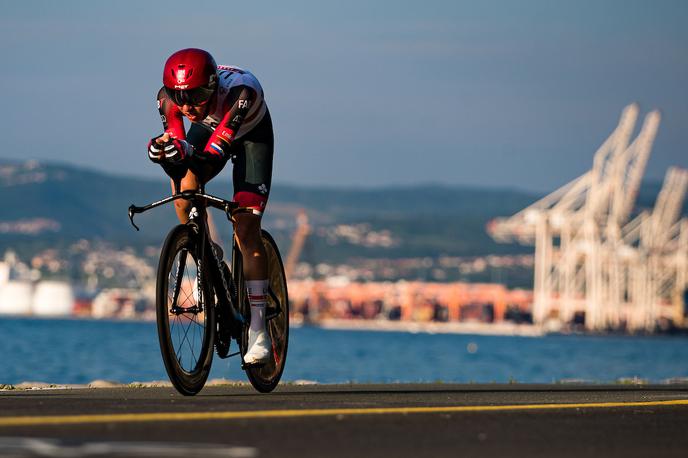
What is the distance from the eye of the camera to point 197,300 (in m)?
8.17

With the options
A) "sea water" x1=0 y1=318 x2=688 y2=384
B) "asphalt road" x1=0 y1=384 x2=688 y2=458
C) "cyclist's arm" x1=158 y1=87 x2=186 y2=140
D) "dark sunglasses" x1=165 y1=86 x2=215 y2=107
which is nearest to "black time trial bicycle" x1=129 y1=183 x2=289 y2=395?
"asphalt road" x1=0 y1=384 x2=688 y2=458

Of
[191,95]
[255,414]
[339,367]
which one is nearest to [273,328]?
[191,95]

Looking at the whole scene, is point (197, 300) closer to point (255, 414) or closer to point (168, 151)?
point (168, 151)

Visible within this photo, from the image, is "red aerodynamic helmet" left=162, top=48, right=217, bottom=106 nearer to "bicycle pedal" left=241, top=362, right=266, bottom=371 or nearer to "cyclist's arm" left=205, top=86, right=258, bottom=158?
"cyclist's arm" left=205, top=86, right=258, bottom=158

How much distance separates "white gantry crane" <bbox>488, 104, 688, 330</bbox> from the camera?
135 m

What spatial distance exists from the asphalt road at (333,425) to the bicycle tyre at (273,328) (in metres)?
0.14

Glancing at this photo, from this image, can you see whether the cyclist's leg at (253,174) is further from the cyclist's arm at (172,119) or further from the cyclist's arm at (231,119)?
the cyclist's arm at (172,119)

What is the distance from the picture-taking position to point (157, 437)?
18.5ft

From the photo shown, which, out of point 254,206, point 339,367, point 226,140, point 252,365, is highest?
point 339,367

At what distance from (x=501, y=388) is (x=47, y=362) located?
4887cm

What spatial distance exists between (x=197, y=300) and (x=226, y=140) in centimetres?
84

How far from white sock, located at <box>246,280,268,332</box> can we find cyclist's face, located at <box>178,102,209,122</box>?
96cm

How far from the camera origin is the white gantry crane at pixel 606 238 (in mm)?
135250

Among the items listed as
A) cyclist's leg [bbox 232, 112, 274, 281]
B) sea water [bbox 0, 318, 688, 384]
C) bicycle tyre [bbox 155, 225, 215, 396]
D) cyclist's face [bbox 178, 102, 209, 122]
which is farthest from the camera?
sea water [bbox 0, 318, 688, 384]
